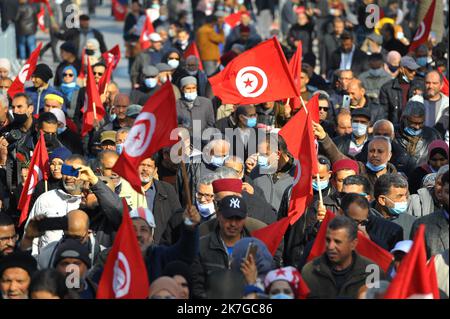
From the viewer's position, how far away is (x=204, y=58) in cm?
2366

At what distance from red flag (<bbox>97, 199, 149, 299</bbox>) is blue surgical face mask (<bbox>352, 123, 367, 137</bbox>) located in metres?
5.38

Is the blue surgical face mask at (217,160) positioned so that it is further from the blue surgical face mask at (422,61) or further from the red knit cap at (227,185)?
the blue surgical face mask at (422,61)

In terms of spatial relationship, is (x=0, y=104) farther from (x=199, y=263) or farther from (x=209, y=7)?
(x=209, y=7)

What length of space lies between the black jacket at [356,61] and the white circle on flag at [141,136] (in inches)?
406

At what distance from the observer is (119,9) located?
33156 millimetres

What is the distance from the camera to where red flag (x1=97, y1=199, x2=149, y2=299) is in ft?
31.6

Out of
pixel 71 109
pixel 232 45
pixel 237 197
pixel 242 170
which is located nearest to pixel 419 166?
pixel 242 170

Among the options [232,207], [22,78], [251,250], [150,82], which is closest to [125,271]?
[251,250]

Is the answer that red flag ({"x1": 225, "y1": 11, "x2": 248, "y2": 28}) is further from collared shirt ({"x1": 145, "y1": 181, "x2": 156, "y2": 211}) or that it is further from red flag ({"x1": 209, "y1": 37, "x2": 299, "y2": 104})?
collared shirt ({"x1": 145, "y1": 181, "x2": 156, "y2": 211})

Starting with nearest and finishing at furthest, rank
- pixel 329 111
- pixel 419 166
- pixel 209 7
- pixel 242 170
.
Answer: pixel 242 170 → pixel 419 166 → pixel 329 111 → pixel 209 7

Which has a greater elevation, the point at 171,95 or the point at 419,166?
the point at 171,95

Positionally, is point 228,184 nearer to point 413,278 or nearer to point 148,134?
point 148,134

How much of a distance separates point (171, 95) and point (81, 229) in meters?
1.21
